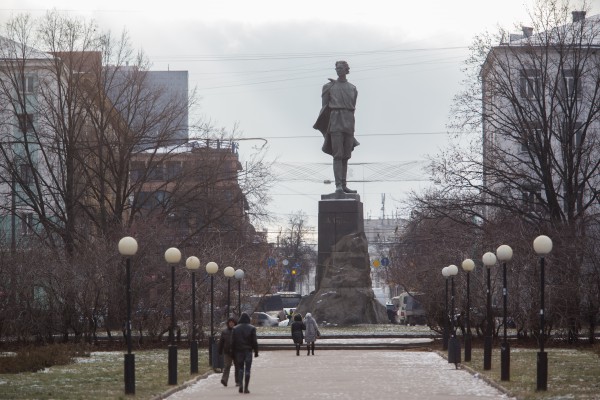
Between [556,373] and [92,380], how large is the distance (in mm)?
9890

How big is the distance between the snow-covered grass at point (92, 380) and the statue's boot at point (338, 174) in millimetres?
14357

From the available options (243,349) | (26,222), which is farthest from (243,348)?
(26,222)

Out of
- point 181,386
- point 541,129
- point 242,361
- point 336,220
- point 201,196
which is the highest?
point 541,129

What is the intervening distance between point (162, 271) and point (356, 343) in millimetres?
6889

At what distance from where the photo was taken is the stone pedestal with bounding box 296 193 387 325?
4984 cm

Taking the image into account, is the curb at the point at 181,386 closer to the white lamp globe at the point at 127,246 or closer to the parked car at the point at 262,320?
the white lamp globe at the point at 127,246

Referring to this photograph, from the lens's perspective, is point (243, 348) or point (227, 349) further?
point (227, 349)

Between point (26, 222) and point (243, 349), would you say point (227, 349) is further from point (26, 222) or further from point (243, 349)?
point (26, 222)

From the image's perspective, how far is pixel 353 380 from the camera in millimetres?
29016

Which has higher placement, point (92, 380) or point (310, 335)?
point (310, 335)

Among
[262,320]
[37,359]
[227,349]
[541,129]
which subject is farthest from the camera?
[262,320]

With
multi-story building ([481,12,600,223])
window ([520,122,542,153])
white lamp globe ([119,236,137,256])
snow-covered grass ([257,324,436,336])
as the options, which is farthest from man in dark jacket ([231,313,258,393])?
window ([520,122,542,153])

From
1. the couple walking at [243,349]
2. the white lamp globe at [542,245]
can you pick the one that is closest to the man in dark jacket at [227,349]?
the couple walking at [243,349]

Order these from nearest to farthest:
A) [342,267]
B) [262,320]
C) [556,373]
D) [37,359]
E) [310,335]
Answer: [556,373]
[37,359]
[310,335]
[342,267]
[262,320]
